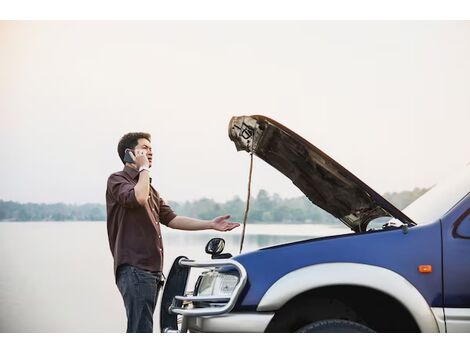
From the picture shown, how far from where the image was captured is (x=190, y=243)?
8273 millimetres

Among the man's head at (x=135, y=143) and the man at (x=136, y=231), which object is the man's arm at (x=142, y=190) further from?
the man's head at (x=135, y=143)

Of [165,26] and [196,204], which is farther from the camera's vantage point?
[196,204]

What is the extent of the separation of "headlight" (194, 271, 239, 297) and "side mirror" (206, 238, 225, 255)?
0.15 meters

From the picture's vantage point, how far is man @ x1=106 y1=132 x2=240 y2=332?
4035 millimetres

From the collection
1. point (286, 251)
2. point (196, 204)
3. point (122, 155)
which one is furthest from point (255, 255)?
point (196, 204)

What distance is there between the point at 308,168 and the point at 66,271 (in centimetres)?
604

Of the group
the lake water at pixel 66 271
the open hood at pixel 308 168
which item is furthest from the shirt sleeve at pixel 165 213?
the lake water at pixel 66 271

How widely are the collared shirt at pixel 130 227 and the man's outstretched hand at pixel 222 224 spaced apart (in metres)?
0.40

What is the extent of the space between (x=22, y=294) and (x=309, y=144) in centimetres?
569

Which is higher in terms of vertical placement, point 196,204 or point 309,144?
point 309,144

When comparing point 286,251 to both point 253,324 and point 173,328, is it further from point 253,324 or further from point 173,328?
point 173,328

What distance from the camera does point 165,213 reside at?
188 inches

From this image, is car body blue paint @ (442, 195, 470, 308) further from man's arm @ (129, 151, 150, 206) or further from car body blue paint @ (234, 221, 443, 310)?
man's arm @ (129, 151, 150, 206)

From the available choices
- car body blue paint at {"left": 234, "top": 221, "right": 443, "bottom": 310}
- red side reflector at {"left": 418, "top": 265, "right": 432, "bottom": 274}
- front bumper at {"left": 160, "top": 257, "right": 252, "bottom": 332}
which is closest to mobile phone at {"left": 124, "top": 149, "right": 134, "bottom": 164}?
front bumper at {"left": 160, "top": 257, "right": 252, "bottom": 332}
